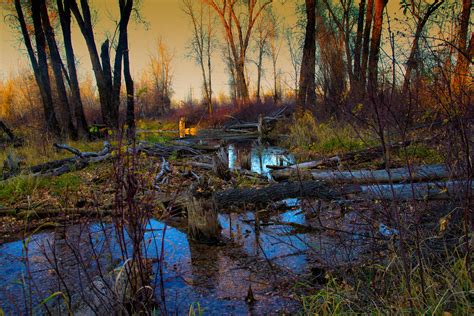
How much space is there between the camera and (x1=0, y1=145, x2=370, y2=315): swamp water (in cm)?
299

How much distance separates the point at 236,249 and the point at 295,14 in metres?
20.2

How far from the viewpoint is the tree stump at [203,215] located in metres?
4.45

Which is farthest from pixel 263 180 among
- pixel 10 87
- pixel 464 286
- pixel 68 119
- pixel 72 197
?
pixel 10 87

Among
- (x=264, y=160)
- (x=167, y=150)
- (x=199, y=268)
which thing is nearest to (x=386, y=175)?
(x=199, y=268)

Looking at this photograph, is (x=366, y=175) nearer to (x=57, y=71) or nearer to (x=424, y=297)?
(x=424, y=297)

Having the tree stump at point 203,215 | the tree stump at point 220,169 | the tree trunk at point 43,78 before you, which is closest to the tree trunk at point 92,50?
the tree trunk at point 43,78

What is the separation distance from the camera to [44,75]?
487 inches

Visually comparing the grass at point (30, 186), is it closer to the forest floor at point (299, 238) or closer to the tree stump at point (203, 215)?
the forest floor at point (299, 238)

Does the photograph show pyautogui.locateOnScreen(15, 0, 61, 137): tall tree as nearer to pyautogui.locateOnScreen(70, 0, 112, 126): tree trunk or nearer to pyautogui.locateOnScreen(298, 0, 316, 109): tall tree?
pyautogui.locateOnScreen(70, 0, 112, 126): tree trunk

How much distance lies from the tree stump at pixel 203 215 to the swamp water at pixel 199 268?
0.14 metres

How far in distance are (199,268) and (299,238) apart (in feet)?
4.58

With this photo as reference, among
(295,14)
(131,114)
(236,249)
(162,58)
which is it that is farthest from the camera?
(162,58)

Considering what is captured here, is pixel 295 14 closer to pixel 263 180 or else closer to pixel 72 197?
pixel 263 180

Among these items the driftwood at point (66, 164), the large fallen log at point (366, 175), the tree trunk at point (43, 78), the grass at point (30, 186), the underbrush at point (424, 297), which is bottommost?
the underbrush at point (424, 297)
